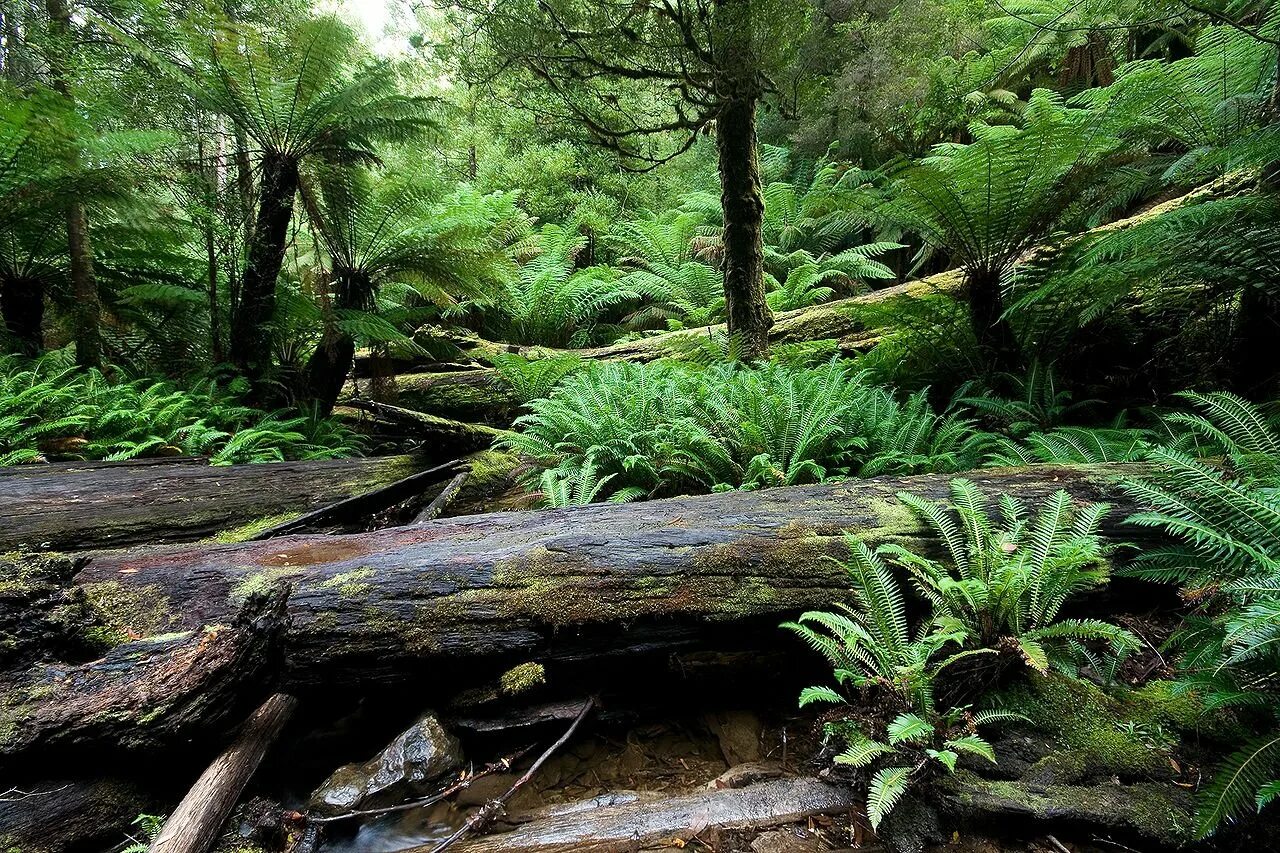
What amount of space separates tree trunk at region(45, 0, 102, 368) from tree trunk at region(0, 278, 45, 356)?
405 millimetres

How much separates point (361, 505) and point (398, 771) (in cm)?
202

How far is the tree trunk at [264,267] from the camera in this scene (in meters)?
4.80

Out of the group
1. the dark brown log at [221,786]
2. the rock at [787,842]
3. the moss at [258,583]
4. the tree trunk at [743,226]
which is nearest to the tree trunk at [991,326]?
the tree trunk at [743,226]

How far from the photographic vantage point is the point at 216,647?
162cm

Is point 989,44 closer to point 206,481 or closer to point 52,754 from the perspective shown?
point 206,481

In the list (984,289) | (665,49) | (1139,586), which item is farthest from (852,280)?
(1139,586)

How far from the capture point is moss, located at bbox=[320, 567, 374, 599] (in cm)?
183

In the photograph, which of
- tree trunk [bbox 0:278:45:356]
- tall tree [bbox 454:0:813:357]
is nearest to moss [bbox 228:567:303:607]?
tall tree [bbox 454:0:813:357]

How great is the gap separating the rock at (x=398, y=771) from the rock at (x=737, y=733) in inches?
33.3

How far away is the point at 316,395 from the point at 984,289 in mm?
5878

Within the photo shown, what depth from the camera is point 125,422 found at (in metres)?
3.97

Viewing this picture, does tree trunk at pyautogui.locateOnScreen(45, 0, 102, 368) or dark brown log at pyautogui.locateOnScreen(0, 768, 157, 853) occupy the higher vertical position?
tree trunk at pyautogui.locateOnScreen(45, 0, 102, 368)

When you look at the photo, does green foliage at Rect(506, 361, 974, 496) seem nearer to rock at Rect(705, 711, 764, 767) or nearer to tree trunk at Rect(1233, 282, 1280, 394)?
rock at Rect(705, 711, 764, 767)

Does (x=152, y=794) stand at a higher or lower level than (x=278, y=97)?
lower
